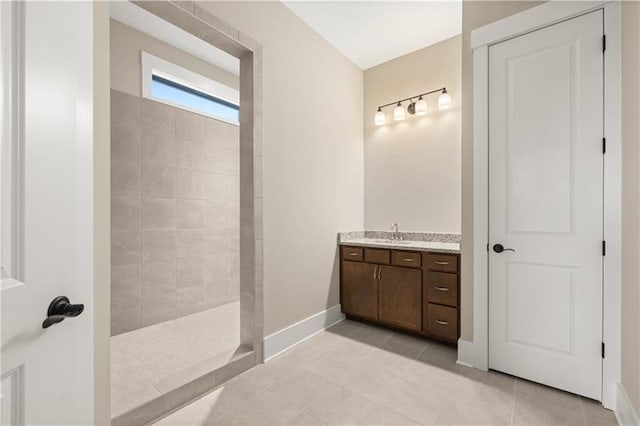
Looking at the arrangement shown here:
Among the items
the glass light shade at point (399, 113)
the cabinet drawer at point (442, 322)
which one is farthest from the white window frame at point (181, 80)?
the cabinet drawer at point (442, 322)

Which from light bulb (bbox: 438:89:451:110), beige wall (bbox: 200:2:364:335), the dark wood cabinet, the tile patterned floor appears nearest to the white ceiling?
beige wall (bbox: 200:2:364:335)

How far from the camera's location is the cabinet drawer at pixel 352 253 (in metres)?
3.12

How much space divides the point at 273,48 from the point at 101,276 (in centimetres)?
211

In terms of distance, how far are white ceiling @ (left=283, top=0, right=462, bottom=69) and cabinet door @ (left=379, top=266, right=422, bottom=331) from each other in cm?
236

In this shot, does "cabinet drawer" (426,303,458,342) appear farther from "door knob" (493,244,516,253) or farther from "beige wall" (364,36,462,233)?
"beige wall" (364,36,462,233)

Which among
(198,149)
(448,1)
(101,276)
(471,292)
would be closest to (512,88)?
(448,1)

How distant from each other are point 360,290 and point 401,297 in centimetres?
46

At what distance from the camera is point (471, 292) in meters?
2.28

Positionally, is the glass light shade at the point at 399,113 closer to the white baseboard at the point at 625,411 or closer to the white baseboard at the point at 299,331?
the white baseboard at the point at 299,331

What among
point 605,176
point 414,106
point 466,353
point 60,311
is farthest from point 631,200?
point 60,311

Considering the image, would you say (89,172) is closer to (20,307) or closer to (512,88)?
(20,307)

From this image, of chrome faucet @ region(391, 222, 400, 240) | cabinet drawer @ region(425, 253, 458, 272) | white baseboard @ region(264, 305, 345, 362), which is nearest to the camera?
white baseboard @ region(264, 305, 345, 362)

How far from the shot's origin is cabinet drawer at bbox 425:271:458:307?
2.50 metres

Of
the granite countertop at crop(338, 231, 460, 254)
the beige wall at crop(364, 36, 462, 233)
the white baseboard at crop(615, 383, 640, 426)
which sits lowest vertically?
the white baseboard at crop(615, 383, 640, 426)
